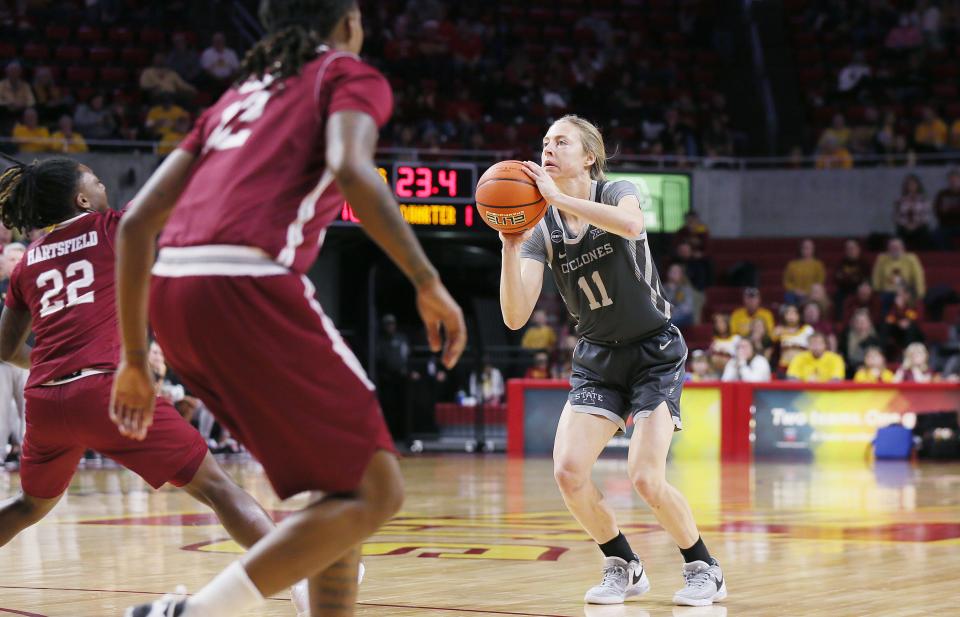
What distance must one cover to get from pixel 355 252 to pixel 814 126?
8.19m

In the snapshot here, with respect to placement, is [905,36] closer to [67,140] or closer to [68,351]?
[67,140]

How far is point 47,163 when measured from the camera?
483cm

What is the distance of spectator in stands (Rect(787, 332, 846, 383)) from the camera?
15.6 metres

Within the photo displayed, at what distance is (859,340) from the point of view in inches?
658

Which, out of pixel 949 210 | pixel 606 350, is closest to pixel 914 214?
pixel 949 210

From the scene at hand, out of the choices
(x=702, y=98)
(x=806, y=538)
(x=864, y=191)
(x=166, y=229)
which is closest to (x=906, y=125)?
(x=864, y=191)

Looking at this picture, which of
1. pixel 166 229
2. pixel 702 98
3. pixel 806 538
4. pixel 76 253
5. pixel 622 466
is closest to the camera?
pixel 166 229

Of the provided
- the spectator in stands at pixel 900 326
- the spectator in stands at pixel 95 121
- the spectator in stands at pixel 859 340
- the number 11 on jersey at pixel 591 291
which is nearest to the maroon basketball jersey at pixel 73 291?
the number 11 on jersey at pixel 591 291

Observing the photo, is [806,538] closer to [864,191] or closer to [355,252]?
[355,252]

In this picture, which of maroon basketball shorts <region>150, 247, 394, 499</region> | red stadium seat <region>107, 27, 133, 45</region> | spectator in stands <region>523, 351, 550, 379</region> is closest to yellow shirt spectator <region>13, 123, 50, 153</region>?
red stadium seat <region>107, 27, 133, 45</region>

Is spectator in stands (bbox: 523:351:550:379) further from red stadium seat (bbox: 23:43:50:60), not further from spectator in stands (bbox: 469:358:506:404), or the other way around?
red stadium seat (bbox: 23:43:50:60)

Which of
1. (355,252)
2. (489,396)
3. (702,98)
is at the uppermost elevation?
(702,98)

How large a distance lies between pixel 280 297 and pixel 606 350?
264 centimetres

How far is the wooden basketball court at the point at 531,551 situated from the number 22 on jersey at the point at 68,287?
1.06 meters
